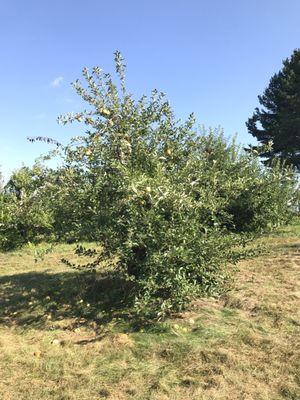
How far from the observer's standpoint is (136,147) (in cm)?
592

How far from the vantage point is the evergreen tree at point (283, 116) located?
1219 inches

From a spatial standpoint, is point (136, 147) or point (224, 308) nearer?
point (224, 308)

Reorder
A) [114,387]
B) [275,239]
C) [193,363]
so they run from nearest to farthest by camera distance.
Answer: [114,387] → [193,363] → [275,239]

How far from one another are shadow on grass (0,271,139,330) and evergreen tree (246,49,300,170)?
24.8 m

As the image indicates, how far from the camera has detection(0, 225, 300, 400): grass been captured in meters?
3.74

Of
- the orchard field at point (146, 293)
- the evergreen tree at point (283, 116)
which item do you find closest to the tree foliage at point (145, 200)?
the orchard field at point (146, 293)

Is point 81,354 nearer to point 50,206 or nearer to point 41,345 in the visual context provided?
point 41,345

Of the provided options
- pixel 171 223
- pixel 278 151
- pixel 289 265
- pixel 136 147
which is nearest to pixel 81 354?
pixel 171 223

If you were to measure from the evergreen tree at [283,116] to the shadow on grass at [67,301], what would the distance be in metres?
24.8

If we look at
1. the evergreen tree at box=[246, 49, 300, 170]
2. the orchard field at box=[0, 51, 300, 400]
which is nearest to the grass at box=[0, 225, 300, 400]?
the orchard field at box=[0, 51, 300, 400]

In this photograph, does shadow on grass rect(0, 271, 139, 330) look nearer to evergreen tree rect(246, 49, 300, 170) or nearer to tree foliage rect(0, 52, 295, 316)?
tree foliage rect(0, 52, 295, 316)

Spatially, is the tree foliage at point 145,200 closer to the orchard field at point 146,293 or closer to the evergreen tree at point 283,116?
the orchard field at point 146,293

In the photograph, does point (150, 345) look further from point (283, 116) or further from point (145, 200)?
point (283, 116)

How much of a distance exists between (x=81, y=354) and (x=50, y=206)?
7.69 ft
